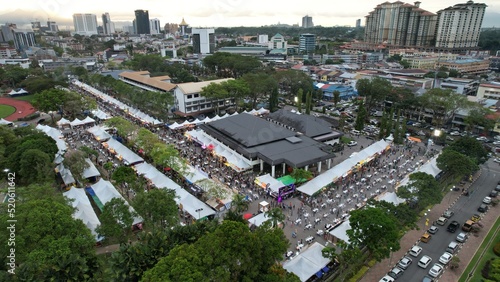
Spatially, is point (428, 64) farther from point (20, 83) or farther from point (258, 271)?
point (20, 83)

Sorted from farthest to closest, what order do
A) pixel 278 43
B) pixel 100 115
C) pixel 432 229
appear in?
pixel 278 43 → pixel 100 115 → pixel 432 229

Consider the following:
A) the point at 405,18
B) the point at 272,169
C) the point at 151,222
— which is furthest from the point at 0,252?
the point at 405,18

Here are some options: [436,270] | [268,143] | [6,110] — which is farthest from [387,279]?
[6,110]

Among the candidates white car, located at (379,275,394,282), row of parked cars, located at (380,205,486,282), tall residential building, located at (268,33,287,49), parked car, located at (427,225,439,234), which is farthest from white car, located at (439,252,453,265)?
tall residential building, located at (268,33,287,49)

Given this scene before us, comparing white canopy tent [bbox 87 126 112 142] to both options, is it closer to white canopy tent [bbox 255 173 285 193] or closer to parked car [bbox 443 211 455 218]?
white canopy tent [bbox 255 173 285 193]

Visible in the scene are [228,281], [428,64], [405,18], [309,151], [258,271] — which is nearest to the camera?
[228,281]

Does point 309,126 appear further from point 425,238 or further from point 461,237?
point 461,237
